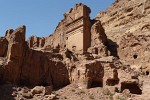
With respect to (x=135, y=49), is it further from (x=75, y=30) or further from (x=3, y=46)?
(x=3, y=46)

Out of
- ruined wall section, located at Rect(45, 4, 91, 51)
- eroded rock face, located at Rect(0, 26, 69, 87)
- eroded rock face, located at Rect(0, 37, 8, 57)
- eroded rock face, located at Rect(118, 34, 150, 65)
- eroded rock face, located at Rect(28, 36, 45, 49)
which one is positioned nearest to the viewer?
eroded rock face, located at Rect(0, 26, 69, 87)

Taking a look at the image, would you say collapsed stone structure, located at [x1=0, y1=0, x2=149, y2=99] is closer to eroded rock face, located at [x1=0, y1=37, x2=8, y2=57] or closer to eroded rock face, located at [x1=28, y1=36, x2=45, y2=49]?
eroded rock face, located at [x1=0, y1=37, x2=8, y2=57]

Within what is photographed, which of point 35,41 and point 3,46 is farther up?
point 35,41

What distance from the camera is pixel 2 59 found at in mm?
25984

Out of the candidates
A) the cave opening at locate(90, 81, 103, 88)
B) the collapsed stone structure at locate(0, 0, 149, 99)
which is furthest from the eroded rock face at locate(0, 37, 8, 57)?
the cave opening at locate(90, 81, 103, 88)

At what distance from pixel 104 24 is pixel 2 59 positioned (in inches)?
1323

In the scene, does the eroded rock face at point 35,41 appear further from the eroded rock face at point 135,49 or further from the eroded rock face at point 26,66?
the eroded rock face at point 26,66

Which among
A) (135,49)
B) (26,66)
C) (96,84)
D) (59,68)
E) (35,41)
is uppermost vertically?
(35,41)

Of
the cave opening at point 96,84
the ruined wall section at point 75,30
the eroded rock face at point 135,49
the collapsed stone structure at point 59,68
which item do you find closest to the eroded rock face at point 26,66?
the collapsed stone structure at point 59,68

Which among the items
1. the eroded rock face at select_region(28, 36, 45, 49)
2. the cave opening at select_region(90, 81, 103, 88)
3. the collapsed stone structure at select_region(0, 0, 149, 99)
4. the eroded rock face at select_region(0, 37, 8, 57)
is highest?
the eroded rock face at select_region(28, 36, 45, 49)

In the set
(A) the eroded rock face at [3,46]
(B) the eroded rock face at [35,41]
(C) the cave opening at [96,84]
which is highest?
(B) the eroded rock face at [35,41]

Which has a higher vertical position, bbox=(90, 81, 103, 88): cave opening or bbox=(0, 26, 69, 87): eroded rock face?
bbox=(0, 26, 69, 87): eroded rock face

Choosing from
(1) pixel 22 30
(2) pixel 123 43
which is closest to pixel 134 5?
(2) pixel 123 43

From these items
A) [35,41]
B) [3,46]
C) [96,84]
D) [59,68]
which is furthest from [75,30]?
[3,46]
